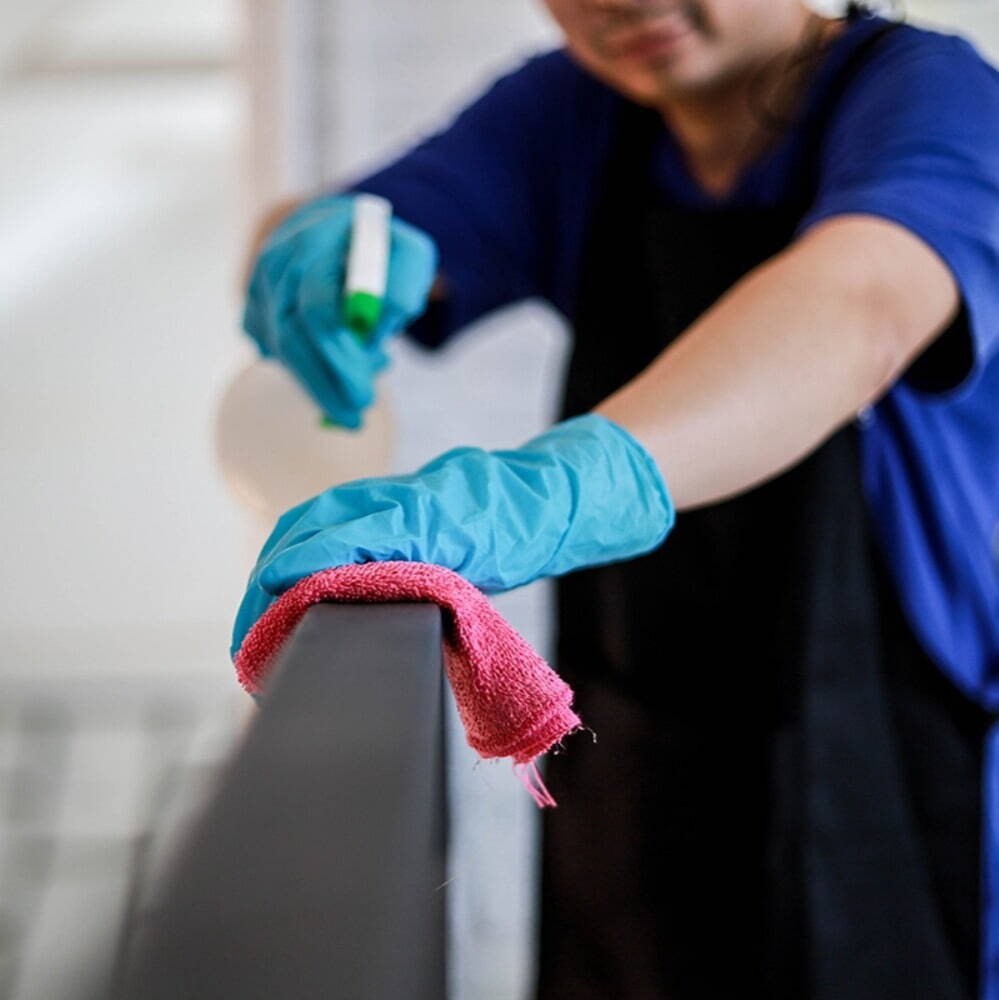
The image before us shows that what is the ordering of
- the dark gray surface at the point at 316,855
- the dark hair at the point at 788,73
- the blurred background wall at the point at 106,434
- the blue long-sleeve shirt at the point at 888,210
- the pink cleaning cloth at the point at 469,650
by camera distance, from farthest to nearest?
the blurred background wall at the point at 106,434 < the dark hair at the point at 788,73 < the blue long-sleeve shirt at the point at 888,210 < the pink cleaning cloth at the point at 469,650 < the dark gray surface at the point at 316,855

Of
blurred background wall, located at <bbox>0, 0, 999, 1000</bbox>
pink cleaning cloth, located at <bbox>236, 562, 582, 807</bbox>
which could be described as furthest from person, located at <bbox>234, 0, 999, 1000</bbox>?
blurred background wall, located at <bbox>0, 0, 999, 1000</bbox>

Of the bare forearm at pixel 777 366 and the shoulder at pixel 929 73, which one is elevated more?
the shoulder at pixel 929 73

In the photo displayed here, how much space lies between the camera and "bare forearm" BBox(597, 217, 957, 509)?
0.72 metres

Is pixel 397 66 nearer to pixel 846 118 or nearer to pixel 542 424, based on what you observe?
pixel 542 424

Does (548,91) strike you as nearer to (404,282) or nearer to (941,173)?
(404,282)

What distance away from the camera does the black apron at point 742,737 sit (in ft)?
3.44

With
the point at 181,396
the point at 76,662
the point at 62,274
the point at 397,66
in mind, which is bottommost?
the point at 76,662

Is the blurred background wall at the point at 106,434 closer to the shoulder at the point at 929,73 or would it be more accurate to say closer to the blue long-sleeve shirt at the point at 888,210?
the blue long-sleeve shirt at the point at 888,210

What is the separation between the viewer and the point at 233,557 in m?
4.58

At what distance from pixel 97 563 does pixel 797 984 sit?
3931 mm

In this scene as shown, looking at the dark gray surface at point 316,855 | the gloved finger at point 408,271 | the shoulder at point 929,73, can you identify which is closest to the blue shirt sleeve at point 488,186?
the gloved finger at point 408,271

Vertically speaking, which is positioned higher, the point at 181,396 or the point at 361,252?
the point at 361,252

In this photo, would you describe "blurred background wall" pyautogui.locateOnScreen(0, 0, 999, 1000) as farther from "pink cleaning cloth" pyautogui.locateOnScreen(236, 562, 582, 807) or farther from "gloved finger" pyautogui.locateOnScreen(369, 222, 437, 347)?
"pink cleaning cloth" pyautogui.locateOnScreen(236, 562, 582, 807)

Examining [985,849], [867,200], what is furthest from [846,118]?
[985,849]
